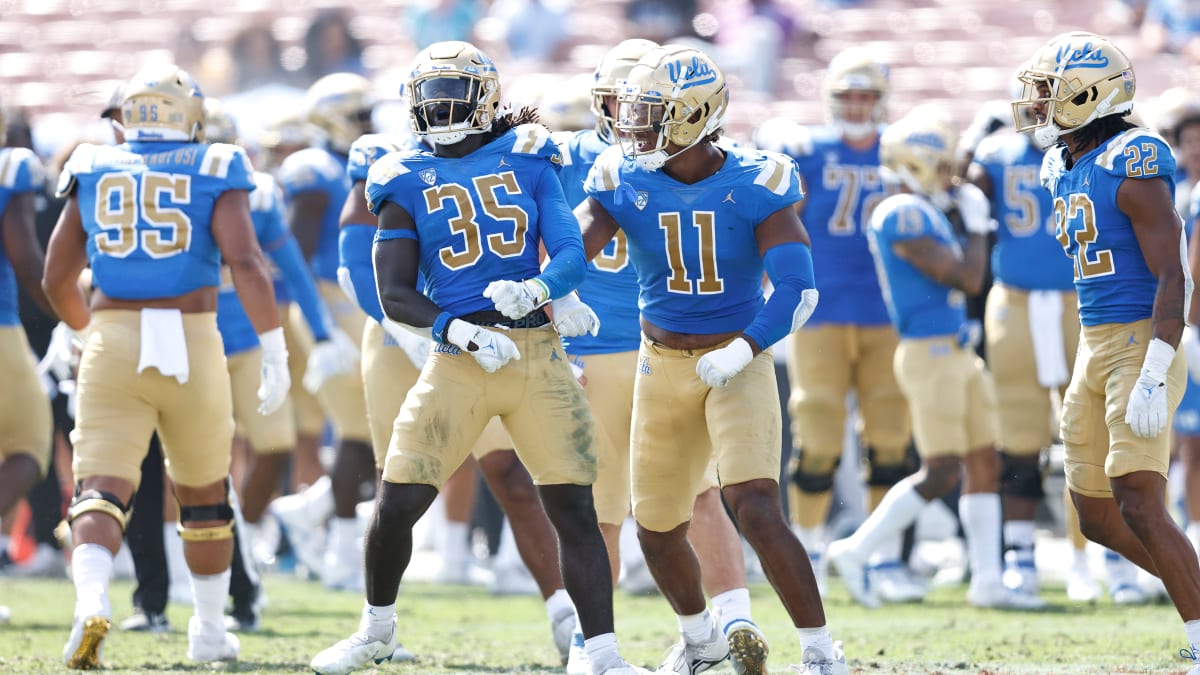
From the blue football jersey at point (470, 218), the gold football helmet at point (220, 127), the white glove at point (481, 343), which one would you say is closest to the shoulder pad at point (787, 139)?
the gold football helmet at point (220, 127)

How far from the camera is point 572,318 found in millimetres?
4984

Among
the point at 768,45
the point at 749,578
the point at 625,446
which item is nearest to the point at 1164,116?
the point at 749,578

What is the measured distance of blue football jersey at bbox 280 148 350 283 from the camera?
26.7 ft

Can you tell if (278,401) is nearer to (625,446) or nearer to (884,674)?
(625,446)

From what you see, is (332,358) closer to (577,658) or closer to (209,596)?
(209,596)

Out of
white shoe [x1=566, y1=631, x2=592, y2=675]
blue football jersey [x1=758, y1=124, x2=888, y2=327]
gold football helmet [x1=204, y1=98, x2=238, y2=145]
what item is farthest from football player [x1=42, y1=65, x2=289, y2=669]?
blue football jersey [x1=758, y1=124, x2=888, y2=327]

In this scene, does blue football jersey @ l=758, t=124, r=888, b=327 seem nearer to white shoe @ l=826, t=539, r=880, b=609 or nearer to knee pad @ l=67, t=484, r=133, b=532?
white shoe @ l=826, t=539, r=880, b=609

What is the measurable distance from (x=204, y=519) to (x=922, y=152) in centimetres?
336

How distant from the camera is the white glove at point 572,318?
196 inches

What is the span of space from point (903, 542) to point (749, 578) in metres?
0.76

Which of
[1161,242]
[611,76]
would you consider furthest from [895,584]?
[611,76]

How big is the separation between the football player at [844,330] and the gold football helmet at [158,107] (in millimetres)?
2871

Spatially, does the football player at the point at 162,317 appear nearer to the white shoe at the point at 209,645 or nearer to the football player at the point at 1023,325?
the white shoe at the point at 209,645

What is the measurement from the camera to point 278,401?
19.8 feet
